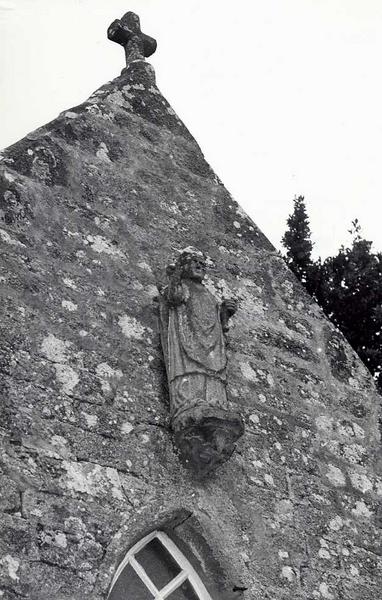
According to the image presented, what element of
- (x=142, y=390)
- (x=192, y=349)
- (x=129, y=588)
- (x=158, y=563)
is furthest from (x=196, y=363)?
(x=129, y=588)

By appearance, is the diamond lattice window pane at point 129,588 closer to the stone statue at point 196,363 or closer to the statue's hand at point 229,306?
the stone statue at point 196,363

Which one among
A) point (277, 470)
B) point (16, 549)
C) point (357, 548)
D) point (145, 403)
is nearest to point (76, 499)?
point (16, 549)

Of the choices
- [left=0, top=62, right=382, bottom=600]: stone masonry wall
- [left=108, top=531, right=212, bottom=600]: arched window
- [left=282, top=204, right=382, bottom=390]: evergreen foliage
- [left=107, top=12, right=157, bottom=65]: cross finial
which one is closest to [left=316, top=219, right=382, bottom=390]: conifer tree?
[left=282, top=204, right=382, bottom=390]: evergreen foliage

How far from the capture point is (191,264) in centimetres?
837

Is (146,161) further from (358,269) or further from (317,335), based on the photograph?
(358,269)

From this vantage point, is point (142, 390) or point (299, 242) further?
point (299, 242)

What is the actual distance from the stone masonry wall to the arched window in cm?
13

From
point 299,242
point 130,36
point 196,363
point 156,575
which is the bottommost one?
point 156,575

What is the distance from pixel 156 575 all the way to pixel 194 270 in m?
2.34

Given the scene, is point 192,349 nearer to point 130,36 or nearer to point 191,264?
point 191,264

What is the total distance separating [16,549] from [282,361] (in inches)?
127

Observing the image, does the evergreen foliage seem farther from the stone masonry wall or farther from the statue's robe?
the statue's robe

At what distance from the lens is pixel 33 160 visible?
28.3 ft

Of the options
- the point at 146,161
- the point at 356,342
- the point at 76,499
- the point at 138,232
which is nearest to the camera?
the point at 76,499
